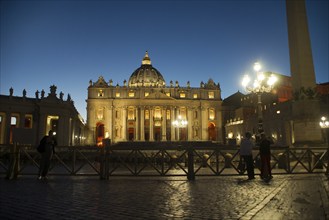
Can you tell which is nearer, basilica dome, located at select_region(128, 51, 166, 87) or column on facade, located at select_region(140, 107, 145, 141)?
column on facade, located at select_region(140, 107, 145, 141)

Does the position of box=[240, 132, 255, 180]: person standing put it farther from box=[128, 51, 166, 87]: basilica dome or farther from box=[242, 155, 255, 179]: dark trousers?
box=[128, 51, 166, 87]: basilica dome

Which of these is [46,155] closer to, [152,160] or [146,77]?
[152,160]

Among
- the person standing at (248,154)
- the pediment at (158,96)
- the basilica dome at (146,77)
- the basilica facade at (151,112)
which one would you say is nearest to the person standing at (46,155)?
the person standing at (248,154)

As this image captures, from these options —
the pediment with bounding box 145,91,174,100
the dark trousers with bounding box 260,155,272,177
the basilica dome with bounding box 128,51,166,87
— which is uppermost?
the basilica dome with bounding box 128,51,166,87

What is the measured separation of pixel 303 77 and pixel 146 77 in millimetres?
86789

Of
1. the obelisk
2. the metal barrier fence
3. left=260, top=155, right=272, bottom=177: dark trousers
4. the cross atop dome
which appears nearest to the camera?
left=260, top=155, right=272, bottom=177: dark trousers

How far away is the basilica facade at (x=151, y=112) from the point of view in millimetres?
78250

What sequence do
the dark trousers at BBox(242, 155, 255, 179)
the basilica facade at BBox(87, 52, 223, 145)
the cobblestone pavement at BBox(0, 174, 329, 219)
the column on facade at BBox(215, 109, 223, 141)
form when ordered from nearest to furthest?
the cobblestone pavement at BBox(0, 174, 329, 219) < the dark trousers at BBox(242, 155, 255, 179) < the basilica facade at BBox(87, 52, 223, 145) < the column on facade at BBox(215, 109, 223, 141)

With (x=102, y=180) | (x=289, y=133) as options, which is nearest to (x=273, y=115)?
(x=289, y=133)

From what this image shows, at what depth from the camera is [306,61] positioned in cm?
1672

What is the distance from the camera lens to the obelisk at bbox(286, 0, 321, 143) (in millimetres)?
16703

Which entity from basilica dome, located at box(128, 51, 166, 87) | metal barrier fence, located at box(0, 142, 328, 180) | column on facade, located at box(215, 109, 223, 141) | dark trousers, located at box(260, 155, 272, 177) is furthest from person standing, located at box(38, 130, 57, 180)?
basilica dome, located at box(128, 51, 166, 87)

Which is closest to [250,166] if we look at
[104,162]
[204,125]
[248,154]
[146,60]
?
[248,154]

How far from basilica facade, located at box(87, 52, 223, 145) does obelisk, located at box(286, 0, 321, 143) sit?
59647 millimetres
